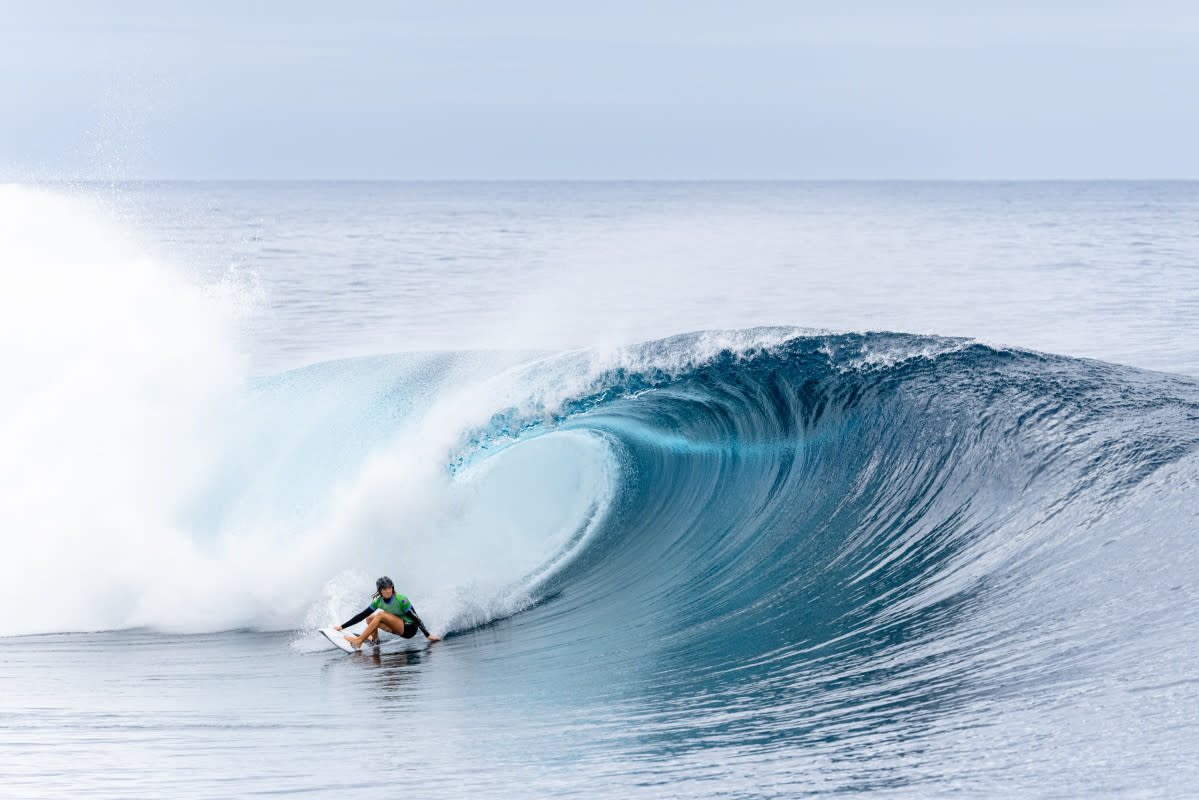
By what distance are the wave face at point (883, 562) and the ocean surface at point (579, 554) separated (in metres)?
0.03

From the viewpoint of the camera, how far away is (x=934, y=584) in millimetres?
7766

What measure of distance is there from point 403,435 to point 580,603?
320 centimetres

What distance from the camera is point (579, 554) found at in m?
10.6

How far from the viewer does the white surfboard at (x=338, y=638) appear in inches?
318

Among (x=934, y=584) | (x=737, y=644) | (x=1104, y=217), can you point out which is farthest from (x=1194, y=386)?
(x=1104, y=217)

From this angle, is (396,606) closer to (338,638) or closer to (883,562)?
(338,638)

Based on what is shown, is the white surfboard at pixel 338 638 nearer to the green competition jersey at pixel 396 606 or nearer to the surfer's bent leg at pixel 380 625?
the surfer's bent leg at pixel 380 625

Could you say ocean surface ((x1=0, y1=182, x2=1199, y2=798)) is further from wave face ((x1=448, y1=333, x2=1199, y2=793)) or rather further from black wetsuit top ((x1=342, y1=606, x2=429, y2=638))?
black wetsuit top ((x1=342, y1=606, x2=429, y2=638))

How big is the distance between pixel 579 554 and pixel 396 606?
Answer: 2757 mm

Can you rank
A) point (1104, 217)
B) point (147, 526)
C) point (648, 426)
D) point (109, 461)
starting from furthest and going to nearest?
1. point (1104, 217)
2. point (648, 426)
3. point (109, 461)
4. point (147, 526)

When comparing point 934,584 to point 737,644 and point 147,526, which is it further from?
point 147,526

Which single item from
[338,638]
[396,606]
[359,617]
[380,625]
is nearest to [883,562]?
[396,606]

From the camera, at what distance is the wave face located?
17.8 ft

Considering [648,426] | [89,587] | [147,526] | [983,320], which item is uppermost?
[983,320]
